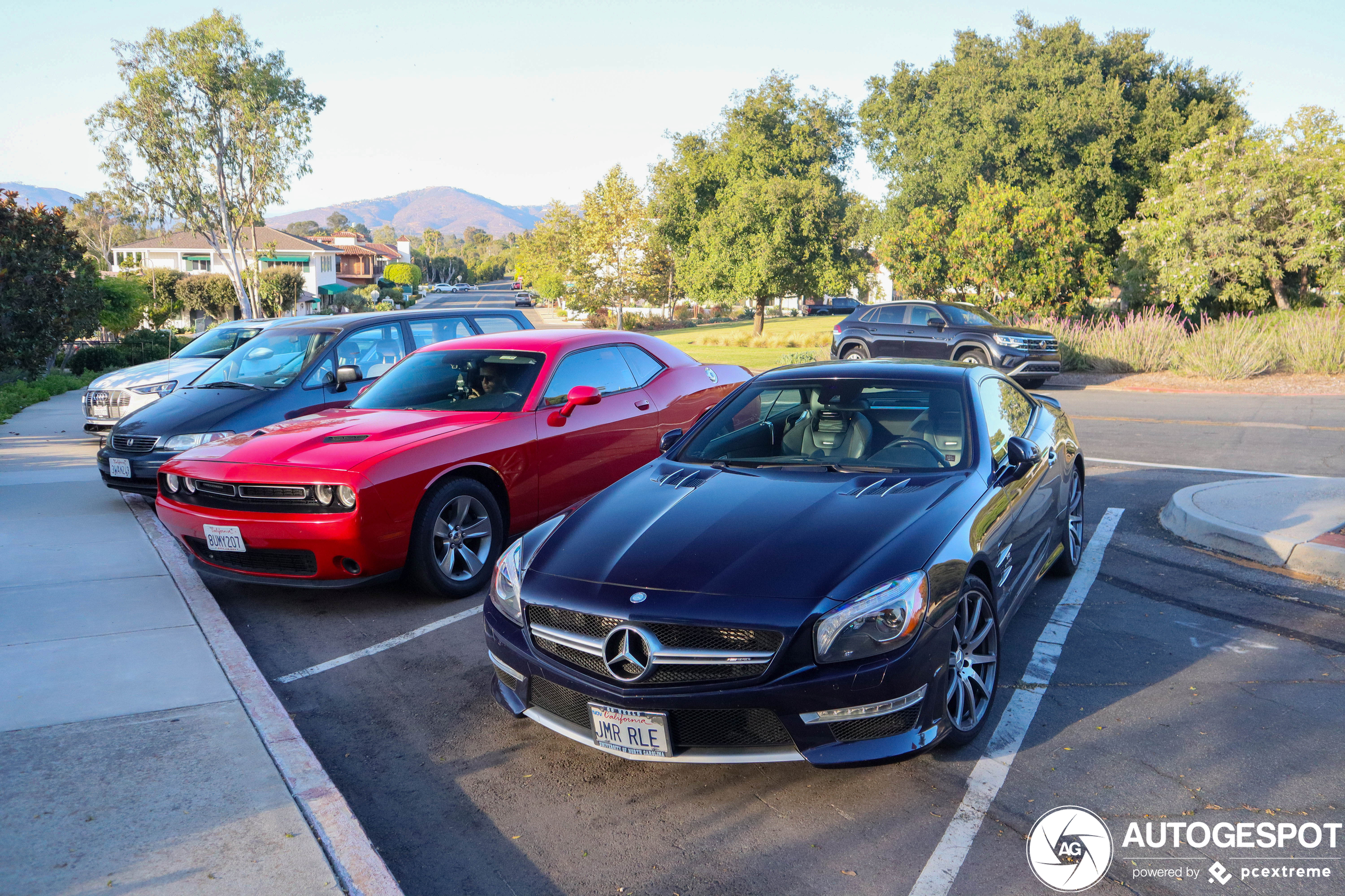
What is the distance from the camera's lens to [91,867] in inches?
118

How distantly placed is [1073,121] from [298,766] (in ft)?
129

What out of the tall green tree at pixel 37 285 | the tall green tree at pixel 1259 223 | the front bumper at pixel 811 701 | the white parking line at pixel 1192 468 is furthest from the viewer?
the tall green tree at pixel 1259 223

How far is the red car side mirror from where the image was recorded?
6.55 m

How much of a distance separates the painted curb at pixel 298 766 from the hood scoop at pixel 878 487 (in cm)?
232

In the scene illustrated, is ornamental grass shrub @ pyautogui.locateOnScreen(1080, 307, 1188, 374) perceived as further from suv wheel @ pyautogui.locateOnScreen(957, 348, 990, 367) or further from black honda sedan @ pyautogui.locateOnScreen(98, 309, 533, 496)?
black honda sedan @ pyautogui.locateOnScreen(98, 309, 533, 496)

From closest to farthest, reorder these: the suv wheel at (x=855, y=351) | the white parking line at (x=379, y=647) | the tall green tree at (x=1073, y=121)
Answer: the white parking line at (x=379, y=647)
the suv wheel at (x=855, y=351)
the tall green tree at (x=1073, y=121)

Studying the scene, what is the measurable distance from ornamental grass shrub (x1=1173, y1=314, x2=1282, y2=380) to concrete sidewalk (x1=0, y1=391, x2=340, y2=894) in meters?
19.9

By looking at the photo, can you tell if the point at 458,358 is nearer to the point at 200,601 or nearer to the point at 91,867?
the point at 200,601

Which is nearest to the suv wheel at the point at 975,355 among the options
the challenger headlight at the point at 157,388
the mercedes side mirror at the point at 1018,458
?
the challenger headlight at the point at 157,388

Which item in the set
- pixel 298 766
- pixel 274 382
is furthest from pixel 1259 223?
pixel 298 766

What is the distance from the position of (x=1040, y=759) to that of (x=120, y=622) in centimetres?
482

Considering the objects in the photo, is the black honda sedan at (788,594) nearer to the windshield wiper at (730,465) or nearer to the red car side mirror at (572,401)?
the windshield wiper at (730,465)

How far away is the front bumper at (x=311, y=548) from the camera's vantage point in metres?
5.48

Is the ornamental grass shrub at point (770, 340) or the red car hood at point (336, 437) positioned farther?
the ornamental grass shrub at point (770, 340)
